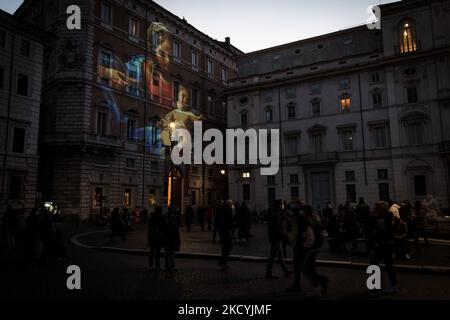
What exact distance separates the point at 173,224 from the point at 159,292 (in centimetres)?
246

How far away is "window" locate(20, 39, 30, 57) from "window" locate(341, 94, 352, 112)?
27.5m

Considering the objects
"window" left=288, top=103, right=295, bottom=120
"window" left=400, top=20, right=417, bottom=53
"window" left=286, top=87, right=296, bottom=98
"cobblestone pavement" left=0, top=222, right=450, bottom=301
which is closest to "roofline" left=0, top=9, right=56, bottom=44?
"cobblestone pavement" left=0, top=222, right=450, bottom=301

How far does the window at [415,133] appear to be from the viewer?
3014cm

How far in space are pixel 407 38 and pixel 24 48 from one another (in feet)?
105

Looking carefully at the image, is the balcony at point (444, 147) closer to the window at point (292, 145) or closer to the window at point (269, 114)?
the window at point (292, 145)

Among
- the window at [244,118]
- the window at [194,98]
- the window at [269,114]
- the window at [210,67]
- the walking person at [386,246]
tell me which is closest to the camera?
the walking person at [386,246]

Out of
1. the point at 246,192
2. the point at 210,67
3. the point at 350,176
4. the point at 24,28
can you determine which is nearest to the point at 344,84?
the point at 350,176

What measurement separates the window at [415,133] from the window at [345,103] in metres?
5.67

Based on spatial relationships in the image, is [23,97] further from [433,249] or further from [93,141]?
[433,249]

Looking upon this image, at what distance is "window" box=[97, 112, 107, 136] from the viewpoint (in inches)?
1196

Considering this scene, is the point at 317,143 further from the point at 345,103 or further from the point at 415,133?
the point at 415,133

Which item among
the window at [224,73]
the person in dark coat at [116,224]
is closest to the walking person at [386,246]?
the person in dark coat at [116,224]

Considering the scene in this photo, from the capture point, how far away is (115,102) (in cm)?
3173

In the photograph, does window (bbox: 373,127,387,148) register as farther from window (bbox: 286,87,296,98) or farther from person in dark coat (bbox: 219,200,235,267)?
person in dark coat (bbox: 219,200,235,267)
